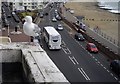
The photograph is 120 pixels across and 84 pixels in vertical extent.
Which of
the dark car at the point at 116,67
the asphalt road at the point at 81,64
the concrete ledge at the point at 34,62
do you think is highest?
the concrete ledge at the point at 34,62

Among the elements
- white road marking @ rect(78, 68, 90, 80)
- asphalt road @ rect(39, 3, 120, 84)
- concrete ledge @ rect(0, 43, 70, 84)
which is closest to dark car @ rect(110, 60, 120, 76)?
asphalt road @ rect(39, 3, 120, 84)

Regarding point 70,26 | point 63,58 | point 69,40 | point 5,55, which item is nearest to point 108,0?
point 70,26

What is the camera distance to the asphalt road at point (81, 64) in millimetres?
20395

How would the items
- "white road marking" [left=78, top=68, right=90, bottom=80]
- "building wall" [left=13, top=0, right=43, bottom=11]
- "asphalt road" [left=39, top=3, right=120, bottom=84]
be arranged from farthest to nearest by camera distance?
"building wall" [left=13, top=0, right=43, bottom=11] → "white road marking" [left=78, top=68, right=90, bottom=80] → "asphalt road" [left=39, top=3, right=120, bottom=84]

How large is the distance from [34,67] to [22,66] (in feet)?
2.66

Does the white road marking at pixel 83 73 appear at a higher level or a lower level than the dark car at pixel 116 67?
lower

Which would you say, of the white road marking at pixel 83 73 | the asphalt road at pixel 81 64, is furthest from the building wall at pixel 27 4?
the white road marking at pixel 83 73

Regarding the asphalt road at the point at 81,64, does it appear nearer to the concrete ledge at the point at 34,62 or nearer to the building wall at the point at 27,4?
the concrete ledge at the point at 34,62

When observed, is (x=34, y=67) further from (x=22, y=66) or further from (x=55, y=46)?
(x=55, y=46)

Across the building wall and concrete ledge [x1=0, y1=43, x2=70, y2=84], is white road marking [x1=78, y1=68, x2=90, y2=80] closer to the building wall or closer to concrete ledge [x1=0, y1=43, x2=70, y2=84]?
concrete ledge [x1=0, y1=43, x2=70, y2=84]

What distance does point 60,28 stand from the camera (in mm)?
42688

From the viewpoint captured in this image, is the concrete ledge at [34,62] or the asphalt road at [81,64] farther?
the asphalt road at [81,64]

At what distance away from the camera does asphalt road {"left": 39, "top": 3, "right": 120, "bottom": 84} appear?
20.4 m

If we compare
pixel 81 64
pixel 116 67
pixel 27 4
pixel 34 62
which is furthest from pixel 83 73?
pixel 27 4
